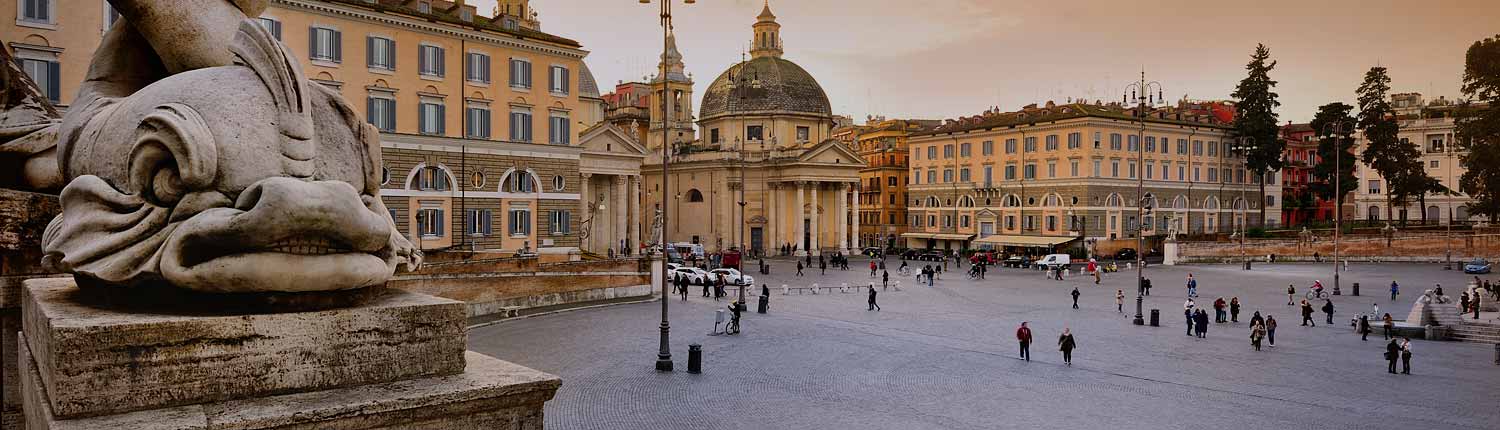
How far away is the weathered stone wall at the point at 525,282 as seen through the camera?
2720cm

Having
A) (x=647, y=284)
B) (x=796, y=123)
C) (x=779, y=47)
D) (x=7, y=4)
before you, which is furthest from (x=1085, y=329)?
(x=779, y=47)

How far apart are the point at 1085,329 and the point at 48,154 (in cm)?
2683

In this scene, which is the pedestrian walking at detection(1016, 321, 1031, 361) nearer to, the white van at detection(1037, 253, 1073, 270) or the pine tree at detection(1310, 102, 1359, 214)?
the white van at detection(1037, 253, 1073, 270)

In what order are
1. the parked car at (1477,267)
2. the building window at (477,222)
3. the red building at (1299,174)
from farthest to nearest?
the red building at (1299,174), the parked car at (1477,267), the building window at (477,222)

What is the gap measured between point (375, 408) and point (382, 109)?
3509cm

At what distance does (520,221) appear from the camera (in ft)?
137

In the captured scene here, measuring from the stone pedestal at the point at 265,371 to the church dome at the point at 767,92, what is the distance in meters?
72.2

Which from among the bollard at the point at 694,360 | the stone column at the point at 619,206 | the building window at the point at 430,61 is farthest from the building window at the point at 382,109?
the stone column at the point at 619,206

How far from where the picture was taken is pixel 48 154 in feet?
17.8

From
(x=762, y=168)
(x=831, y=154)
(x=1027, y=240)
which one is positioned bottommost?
(x=1027, y=240)

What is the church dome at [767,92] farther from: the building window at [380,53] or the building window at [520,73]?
the building window at [380,53]

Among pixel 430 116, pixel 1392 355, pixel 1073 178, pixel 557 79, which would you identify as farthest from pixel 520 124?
pixel 1073 178

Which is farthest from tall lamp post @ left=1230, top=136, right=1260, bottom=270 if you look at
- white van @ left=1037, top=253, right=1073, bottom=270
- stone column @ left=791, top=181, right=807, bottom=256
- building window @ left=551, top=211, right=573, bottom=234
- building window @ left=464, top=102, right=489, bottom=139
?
building window @ left=464, top=102, right=489, bottom=139

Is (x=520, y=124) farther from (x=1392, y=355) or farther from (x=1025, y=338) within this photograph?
(x=1392, y=355)
